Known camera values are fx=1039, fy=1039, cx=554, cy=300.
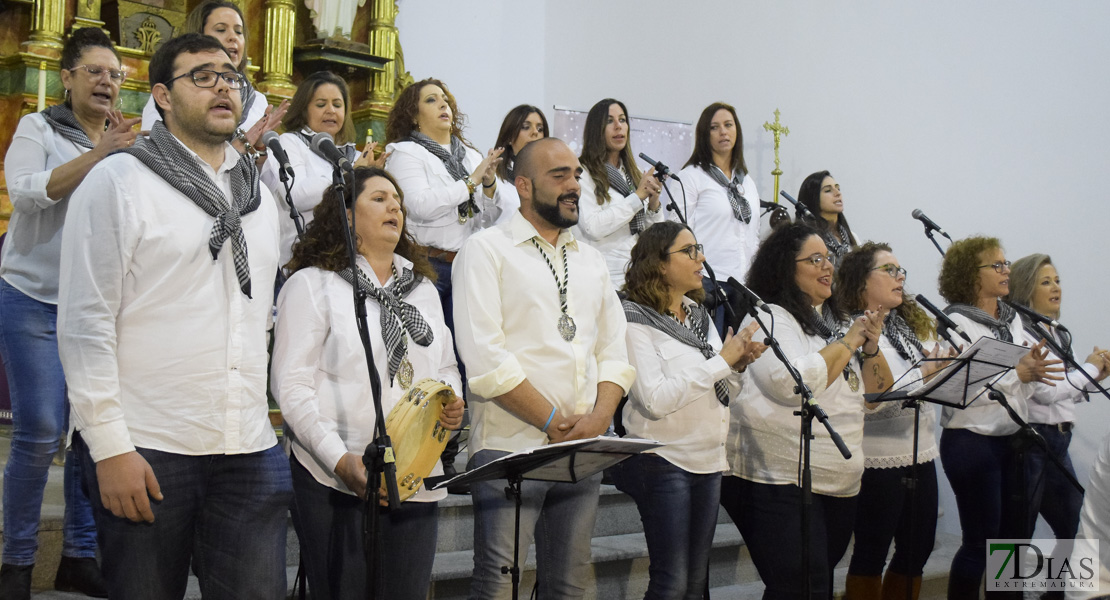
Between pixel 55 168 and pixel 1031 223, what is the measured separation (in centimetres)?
532

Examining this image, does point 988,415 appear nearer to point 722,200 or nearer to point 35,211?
point 722,200

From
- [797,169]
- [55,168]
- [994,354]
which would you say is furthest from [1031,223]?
[55,168]

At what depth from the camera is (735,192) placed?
18.0ft

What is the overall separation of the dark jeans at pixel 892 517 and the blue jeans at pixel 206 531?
8.03 ft

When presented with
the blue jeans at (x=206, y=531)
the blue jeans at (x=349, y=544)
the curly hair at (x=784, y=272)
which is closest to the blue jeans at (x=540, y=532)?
the blue jeans at (x=349, y=544)

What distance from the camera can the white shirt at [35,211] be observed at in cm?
322

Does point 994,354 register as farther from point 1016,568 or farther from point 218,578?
point 218,578

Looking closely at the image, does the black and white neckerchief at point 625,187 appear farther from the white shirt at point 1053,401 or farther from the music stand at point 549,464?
the music stand at point 549,464

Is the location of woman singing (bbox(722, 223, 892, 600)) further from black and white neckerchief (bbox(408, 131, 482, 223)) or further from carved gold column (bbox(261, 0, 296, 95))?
carved gold column (bbox(261, 0, 296, 95))

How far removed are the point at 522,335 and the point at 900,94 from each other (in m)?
4.63

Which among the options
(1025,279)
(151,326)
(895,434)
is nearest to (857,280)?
(895,434)

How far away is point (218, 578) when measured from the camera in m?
2.28

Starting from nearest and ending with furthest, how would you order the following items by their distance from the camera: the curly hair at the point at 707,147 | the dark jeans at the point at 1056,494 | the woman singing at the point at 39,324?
the woman singing at the point at 39,324 < the dark jeans at the point at 1056,494 < the curly hair at the point at 707,147

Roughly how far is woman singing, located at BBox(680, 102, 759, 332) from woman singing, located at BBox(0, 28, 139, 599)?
2825mm
